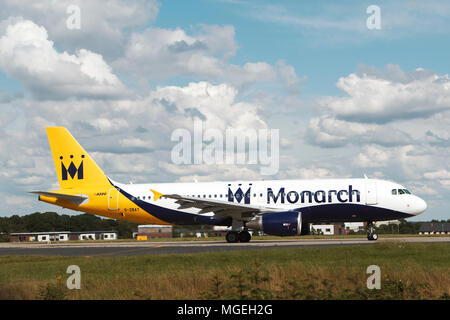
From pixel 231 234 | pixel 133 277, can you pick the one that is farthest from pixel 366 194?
pixel 133 277

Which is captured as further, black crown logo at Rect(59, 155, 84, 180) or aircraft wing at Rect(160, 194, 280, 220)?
black crown logo at Rect(59, 155, 84, 180)

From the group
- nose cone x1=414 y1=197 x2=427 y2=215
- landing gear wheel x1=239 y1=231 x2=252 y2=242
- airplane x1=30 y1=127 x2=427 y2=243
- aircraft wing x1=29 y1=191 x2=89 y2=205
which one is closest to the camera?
airplane x1=30 y1=127 x2=427 y2=243

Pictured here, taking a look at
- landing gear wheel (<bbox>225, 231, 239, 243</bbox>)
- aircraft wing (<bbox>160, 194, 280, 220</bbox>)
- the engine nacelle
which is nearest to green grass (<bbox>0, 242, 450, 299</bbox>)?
the engine nacelle

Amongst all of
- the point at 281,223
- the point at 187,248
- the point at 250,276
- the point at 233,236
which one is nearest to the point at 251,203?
the point at 233,236

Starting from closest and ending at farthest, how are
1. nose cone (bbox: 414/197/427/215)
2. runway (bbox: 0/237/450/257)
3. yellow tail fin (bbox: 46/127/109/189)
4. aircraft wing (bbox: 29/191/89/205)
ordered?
runway (bbox: 0/237/450/257)
nose cone (bbox: 414/197/427/215)
aircraft wing (bbox: 29/191/89/205)
yellow tail fin (bbox: 46/127/109/189)

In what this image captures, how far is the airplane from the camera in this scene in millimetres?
34938

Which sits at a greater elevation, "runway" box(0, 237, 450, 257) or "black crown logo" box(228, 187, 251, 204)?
"black crown logo" box(228, 187, 251, 204)

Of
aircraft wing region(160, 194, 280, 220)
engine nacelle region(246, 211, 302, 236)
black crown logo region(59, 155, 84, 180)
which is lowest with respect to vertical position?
engine nacelle region(246, 211, 302, 236)

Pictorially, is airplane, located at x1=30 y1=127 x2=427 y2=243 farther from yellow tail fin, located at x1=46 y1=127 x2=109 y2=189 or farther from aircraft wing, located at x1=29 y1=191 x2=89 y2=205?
yellow tail fin, located at x1=46 y1=127 x2=109 y2=189

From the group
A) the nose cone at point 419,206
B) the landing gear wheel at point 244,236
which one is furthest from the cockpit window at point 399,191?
the landing gear wheel at point 244,236

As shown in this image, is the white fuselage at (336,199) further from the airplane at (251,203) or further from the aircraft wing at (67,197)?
the aircraft wing at (67,197)

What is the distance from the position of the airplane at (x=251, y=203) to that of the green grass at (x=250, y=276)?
9.05 metres

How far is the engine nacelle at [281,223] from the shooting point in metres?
32.8
